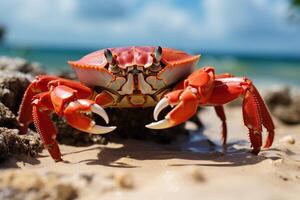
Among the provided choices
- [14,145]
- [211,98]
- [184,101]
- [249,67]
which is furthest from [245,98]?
[249,67]

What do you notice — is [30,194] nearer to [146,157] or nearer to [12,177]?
[12,177]

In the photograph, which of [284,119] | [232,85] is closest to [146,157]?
[232,85]

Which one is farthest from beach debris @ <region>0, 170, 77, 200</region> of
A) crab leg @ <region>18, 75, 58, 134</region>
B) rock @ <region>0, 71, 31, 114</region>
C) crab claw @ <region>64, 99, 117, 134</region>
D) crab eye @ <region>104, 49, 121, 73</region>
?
rock @ <region>0, 71, 31, 114</region>

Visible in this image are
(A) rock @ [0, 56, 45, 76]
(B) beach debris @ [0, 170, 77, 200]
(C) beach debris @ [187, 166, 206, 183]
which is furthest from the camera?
(A) rock @ [0, 56, 45, 76]

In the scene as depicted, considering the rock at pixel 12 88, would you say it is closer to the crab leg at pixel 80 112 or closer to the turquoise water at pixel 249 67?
the crab leg at pixel 80 112

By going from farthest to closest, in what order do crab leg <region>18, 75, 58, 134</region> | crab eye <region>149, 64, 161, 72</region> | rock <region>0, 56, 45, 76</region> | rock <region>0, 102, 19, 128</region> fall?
rock <region>0, 56, 45, 76</region>
crab leg <region>18, 75, 58, 134</region>
rock <region>0, 102, 19, 128</region>
crab eye <region>149, 64, 161, 72</region>

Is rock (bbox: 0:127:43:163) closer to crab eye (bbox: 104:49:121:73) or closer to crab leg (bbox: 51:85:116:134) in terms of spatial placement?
crab leg (bbox: 51:85:116:134)
